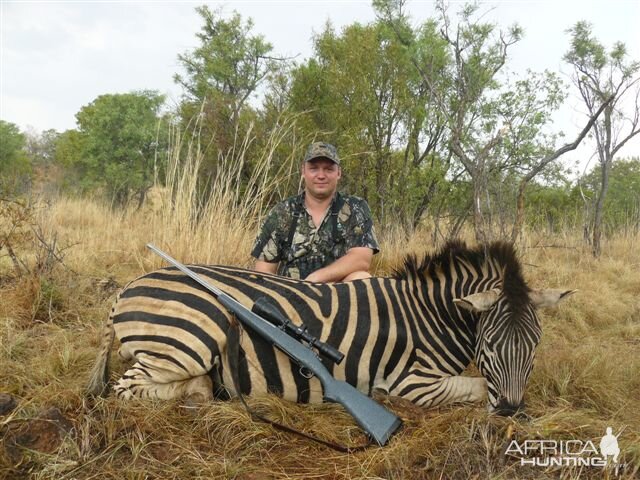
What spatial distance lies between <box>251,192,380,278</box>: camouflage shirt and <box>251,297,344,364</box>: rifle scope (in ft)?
4.50

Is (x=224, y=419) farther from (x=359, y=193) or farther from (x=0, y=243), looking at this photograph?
(x=359, y=193)

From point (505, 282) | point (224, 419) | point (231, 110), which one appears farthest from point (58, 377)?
point (231, 110)

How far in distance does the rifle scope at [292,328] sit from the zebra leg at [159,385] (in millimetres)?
443

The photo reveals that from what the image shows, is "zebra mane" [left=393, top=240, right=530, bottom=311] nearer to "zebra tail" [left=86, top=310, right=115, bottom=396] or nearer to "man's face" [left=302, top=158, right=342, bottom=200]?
"man's face" [left=302, top=158, right=342, bottom=200]

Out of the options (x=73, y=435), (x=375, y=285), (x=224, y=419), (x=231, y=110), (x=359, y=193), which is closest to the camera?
(x=73, y=435)

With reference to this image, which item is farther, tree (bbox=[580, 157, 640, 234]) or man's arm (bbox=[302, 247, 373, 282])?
tree (bbox=[580, 157, 640, 234])

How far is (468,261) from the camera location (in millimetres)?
2566

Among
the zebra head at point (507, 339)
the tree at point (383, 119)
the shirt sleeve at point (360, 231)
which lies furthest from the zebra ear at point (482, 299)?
the tree at point (383, 119)

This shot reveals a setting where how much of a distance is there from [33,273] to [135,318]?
75.5 inches

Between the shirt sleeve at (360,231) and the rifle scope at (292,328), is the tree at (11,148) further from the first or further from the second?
the rifle scope at (292,328)

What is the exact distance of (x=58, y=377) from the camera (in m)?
2.51

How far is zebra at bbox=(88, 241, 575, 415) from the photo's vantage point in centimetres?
219

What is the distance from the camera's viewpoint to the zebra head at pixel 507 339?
2.06 metres

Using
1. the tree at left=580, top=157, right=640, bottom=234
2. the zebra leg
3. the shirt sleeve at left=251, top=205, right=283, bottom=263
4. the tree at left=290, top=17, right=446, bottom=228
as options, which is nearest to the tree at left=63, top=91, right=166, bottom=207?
the tree at left=290, top=17, right=446, bottom=228
